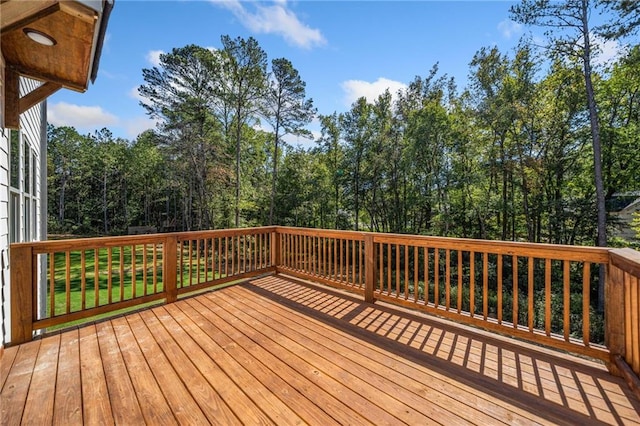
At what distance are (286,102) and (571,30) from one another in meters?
10.8

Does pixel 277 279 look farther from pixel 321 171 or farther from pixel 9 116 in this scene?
pixel 321 171

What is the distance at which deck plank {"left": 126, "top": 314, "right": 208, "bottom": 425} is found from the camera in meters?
1.62

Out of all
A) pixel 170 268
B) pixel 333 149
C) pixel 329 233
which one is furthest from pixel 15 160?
pixel 333 149

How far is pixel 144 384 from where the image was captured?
1.91m

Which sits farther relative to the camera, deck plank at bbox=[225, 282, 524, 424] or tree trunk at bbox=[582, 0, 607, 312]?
tree trunk at bbox=[582, 0, 607, 312]

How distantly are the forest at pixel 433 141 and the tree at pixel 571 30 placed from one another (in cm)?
3

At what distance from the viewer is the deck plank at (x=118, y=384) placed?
5.29 ft

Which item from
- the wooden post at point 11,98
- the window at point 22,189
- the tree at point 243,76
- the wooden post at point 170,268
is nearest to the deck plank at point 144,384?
the wooden post at point 170,268

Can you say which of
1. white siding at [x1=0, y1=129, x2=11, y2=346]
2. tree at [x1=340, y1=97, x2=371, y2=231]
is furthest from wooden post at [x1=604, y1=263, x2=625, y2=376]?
tree at [x1=340, y1=97, x2=371, y2=231]

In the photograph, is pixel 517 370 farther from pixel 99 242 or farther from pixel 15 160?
pixel 15 160

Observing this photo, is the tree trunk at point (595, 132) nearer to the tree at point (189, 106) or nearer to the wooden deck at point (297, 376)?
the wooden deck at point (297, 376)

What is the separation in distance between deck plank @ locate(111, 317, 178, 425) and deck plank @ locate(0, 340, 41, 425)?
0.55 m

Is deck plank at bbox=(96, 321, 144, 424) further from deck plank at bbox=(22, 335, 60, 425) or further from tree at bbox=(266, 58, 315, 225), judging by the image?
tree at bbox=(266, 58, 315, 225)

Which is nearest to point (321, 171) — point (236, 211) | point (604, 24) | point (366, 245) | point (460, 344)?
point (236, 211)
